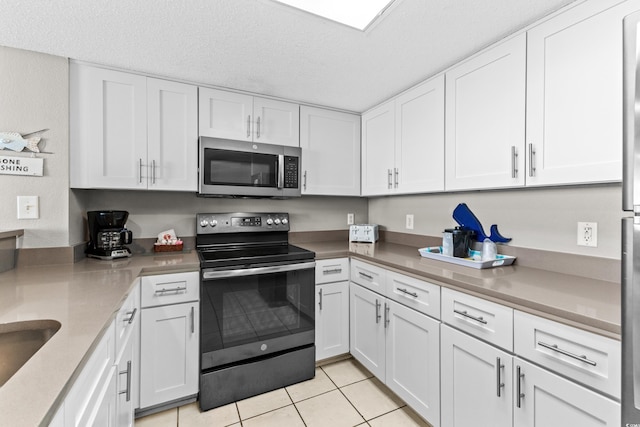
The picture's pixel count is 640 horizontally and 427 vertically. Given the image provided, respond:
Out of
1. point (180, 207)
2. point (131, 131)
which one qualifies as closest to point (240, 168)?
point (180, 207)

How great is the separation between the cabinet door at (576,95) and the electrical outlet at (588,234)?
32 centimetres

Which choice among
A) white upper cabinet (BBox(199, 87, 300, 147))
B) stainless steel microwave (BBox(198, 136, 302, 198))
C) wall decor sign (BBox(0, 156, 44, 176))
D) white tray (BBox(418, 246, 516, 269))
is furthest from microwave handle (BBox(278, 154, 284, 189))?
wall decor sign (BBox(0, 156, 44, 176))

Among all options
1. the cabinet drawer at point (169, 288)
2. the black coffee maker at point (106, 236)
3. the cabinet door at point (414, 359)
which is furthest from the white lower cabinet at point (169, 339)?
the cabinet door at point (414, 359)

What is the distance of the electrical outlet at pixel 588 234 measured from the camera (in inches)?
54.5

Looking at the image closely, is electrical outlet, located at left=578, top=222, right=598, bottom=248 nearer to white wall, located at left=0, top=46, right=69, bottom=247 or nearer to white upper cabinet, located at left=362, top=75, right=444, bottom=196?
white upper cabinet, located at left=362, top=75, right=444, bottom=196

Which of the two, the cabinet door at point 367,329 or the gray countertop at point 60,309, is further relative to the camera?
the cabinet door at point 367,329

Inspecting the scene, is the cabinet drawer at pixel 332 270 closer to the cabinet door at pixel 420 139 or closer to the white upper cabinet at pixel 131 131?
the cabinet door at pixel 420 139

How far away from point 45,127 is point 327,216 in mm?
2083

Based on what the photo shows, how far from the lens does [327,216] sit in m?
2.84

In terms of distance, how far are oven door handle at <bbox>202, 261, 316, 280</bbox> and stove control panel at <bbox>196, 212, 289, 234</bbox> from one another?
1.93 ft

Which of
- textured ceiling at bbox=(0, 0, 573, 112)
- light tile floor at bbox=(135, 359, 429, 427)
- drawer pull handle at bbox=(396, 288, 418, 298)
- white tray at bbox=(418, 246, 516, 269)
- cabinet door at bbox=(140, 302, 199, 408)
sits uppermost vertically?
textured ceiling at bbox=(0, 0, 573, 112)

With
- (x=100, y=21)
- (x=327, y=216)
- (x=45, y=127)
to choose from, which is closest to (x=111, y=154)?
(x=45, y=127)

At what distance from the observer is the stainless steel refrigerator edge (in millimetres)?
634

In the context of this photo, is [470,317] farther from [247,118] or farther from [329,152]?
[247,118]
